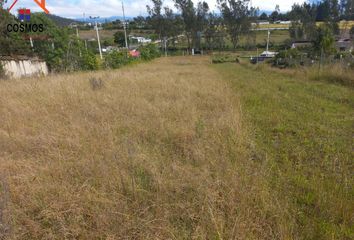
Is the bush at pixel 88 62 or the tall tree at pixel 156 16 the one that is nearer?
the bush at pixel 88 62

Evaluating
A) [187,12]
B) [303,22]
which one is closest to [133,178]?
[187,12]

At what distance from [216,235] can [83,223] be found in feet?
3.58

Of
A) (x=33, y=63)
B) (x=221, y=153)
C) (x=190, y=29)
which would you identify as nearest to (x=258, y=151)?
(x=221, y=153)

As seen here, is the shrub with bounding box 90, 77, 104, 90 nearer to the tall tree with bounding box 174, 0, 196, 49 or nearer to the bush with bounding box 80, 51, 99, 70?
the bush with bounding box 80, 51, 99, 70

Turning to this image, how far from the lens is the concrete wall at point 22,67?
544 inches

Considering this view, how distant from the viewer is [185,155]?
9.73 feet

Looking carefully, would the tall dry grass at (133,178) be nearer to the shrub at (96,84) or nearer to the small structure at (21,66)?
the shrub at (96,84)

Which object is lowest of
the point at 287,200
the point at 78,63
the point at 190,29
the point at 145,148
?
the point at 287,200

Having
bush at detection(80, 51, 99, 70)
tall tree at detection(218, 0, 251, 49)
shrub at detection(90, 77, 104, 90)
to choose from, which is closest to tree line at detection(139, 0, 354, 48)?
tall tree at detection(218, 0, 251, 49)

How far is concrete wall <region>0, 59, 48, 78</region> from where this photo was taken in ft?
45.4

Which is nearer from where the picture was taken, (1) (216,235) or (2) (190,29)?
(1) (216,235)

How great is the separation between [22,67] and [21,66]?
0.16 m

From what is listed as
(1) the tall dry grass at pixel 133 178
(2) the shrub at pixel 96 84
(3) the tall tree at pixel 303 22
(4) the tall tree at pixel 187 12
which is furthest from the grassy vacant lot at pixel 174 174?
(3) the tall tree at pixel 303 22

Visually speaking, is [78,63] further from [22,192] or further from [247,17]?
[247,17]
